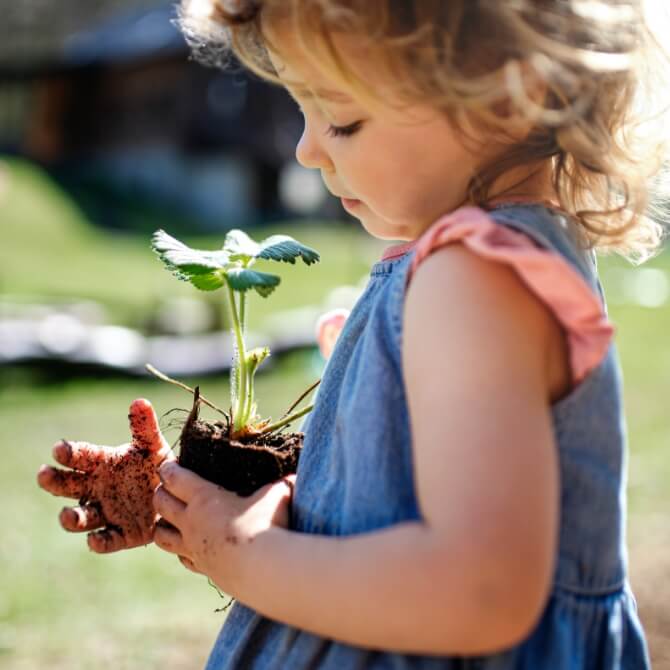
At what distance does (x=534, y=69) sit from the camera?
1.31m

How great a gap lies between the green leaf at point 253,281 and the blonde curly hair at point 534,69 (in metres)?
0.28

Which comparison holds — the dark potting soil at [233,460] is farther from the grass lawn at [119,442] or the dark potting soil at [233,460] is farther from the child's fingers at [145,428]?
the grass lawn at [119,442]

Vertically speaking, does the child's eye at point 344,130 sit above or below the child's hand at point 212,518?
above

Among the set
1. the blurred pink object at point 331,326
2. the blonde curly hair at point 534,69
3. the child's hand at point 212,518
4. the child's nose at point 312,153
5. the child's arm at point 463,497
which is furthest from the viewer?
the blurred pink object at point 331,326

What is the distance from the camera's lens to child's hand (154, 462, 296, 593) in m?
1.40

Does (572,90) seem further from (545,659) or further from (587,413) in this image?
(545,659)

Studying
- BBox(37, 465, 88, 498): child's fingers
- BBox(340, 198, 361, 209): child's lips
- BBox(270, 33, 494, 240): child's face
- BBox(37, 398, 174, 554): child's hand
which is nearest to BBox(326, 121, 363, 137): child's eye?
BBox(270, 33, 494, 240): child's face

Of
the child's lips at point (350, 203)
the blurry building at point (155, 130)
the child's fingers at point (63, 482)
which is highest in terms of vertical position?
the child's lips at point (350, 203)

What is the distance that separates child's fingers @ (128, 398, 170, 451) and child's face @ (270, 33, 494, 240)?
20.4 inches

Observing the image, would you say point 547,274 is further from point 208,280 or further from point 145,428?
point 145,428

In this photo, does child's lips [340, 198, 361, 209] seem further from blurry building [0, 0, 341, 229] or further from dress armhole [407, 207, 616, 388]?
blurry building [0, 0, 341, 229]

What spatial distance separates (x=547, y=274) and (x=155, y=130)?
25.8 metres

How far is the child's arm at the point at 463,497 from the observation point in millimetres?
1159

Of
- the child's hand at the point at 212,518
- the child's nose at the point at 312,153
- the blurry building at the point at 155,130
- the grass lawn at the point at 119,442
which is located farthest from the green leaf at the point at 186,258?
the blurry building at the point at 155,130
